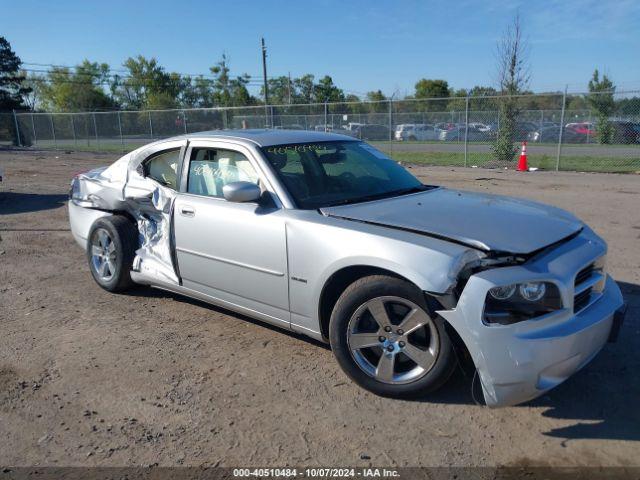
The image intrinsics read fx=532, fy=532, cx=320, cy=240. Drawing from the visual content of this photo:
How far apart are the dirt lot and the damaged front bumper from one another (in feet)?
1.12

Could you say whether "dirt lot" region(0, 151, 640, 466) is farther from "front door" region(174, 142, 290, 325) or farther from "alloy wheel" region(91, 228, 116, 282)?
"front door" region(174, 142, 290, 325)

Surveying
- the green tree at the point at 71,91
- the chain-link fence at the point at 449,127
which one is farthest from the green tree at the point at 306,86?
the chain-link fence at the point at 449,127

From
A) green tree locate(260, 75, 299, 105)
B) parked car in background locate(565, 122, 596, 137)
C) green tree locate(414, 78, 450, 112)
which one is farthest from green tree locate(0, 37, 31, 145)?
parked car in background locate(565, 122, 596, 137)

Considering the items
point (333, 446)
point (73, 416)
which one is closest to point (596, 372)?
point (333, 446)

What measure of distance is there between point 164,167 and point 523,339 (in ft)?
11.3

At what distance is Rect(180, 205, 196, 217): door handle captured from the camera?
13.9ft

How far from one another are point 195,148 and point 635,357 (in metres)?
3.71

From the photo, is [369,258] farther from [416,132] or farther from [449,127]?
[416,132]

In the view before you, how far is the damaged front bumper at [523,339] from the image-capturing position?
2.71 meters

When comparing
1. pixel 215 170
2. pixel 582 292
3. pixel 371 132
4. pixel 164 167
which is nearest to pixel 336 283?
pixel 582 292

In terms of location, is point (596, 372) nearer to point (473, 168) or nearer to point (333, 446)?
point (333, 446)

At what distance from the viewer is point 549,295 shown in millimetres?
2826

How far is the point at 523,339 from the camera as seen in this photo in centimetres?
270

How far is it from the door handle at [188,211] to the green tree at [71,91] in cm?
7027
